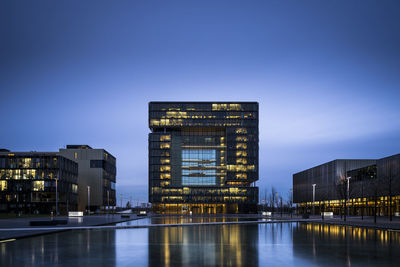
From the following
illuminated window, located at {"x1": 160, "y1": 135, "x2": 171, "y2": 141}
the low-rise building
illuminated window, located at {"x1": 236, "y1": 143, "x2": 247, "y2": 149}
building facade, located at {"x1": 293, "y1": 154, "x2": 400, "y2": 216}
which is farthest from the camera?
illuminated window, located at {"x1": 160, "y1": 135, "x2": 171, "y2": 141}

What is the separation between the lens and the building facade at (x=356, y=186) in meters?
84.1

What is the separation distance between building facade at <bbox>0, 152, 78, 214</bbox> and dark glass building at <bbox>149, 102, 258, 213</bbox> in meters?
41.1

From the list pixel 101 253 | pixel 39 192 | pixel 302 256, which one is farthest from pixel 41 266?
pixel 39 192

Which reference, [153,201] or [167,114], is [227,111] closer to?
[167,114]

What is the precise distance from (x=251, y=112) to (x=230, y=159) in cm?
2077

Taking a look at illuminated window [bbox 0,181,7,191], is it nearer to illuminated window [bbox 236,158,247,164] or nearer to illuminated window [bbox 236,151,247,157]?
illuminated window [bbox 236,158,247,164]

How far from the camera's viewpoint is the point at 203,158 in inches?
6629

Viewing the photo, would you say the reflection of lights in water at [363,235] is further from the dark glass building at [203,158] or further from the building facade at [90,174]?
the building facade at [90,174]

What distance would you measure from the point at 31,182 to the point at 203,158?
66.1m

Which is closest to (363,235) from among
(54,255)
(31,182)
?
(54,255)

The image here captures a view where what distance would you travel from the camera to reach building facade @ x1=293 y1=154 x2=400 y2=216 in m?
84.1

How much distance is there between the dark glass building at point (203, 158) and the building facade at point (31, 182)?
41.1 m

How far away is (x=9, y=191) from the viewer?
5118 inches

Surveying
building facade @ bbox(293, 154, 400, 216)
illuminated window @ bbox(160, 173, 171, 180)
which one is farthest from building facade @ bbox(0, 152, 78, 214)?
building facade @ bbox(293, 154, 400, 216)
